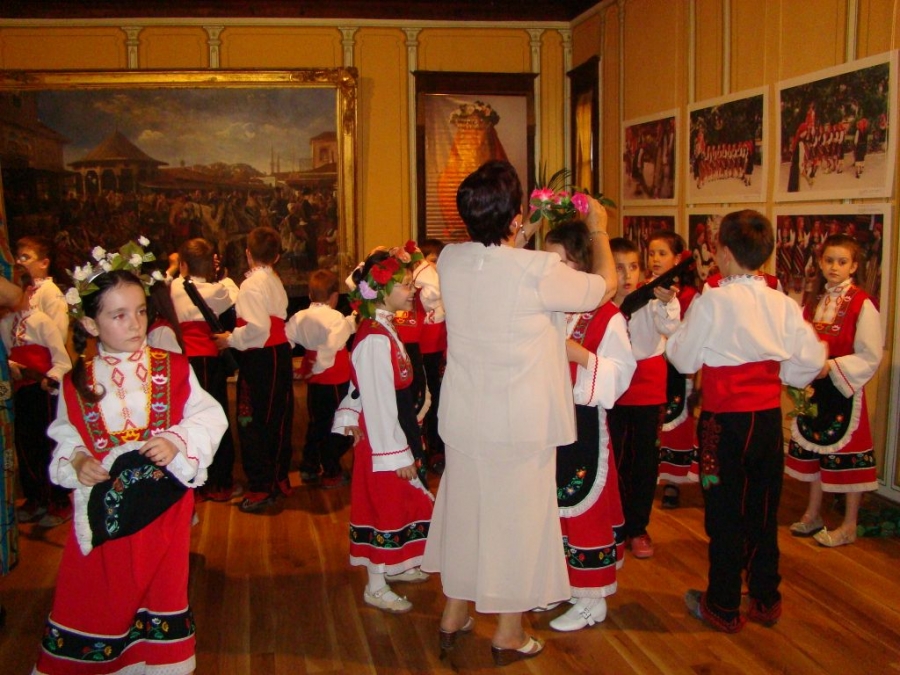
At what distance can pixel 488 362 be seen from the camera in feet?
9.32

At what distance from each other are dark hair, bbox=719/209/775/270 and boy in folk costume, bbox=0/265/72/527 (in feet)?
11.7

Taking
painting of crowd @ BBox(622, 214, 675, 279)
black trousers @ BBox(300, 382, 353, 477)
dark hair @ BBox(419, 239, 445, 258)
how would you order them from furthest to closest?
painting of crowd @ BBox(622, 214, 675, 279), dark hair @ BBox(419, 239, 445, 258), black trousers @ BBox(300, 382, 353, 477)

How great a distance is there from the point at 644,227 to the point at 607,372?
470 centimetres

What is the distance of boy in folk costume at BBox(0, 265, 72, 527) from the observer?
472cm

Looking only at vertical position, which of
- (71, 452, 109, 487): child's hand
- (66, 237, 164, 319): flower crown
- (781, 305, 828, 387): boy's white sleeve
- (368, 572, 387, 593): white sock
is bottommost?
(368, 572, 387, 593): white sock

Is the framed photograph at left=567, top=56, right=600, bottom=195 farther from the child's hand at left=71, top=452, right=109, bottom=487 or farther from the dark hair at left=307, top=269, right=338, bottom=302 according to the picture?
the child's hand at left=71, top=452, right=109, bottom=487

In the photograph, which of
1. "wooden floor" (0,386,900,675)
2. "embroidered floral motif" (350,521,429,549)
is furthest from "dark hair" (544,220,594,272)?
"wooden floor" (0,386,900,675)

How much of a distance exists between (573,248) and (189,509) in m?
1.65

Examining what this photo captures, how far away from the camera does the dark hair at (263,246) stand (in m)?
5.12

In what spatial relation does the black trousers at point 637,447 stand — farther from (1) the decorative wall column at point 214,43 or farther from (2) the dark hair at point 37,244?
(1) the decorative wall column at point 214,43

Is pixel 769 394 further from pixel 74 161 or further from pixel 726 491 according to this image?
pixel 74 161

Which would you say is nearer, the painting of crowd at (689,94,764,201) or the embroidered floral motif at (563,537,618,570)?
the embroidered floral motif at (563,537,618,570)

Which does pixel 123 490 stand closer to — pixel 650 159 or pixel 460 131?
pixel 650 159

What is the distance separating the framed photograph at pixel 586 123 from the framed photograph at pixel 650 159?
73 centimetres
